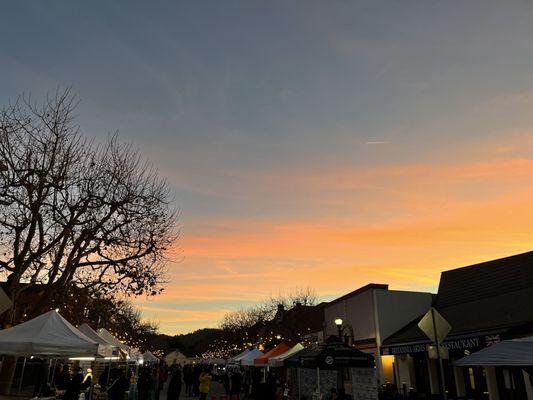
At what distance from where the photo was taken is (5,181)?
553 inches

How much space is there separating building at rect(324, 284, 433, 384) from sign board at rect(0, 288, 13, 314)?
66.0 feet

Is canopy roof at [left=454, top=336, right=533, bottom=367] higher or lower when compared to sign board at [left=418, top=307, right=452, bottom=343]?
lower

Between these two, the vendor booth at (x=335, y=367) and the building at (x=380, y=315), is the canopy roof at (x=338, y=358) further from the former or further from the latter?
the building at (x=380, y=315)

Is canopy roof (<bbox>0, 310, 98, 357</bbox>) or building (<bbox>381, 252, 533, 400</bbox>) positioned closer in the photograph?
canopy roof (<bbox>0, 310, 98, 357</bbox>)

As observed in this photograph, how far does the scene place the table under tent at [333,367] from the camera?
13250 millimetres

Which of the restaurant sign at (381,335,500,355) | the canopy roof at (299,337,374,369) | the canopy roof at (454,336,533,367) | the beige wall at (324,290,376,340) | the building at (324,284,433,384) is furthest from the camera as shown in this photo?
the beige wall at (324,290,376,340)

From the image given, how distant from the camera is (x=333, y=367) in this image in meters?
13.3

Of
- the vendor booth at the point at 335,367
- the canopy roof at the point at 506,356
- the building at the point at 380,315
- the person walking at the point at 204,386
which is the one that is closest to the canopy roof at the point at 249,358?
the person walking at the point at 204,386

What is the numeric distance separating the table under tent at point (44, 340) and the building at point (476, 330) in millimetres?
11781

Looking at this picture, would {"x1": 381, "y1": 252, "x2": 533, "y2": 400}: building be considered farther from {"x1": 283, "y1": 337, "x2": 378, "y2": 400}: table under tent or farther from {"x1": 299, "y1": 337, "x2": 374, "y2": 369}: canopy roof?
{"x1": 299, "y1": 337, "x2": 374, "y2": 369}: canopy roof

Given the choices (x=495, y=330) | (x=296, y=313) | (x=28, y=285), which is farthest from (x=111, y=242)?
(x=296, y=313)

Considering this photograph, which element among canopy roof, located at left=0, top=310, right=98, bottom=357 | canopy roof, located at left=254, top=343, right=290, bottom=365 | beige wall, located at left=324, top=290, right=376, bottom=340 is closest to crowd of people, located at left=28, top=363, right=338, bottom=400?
canopy roof, located at left=254, top=343, right=290, bottom=365

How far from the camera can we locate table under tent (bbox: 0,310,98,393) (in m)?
10.0

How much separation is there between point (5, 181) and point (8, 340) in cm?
609
